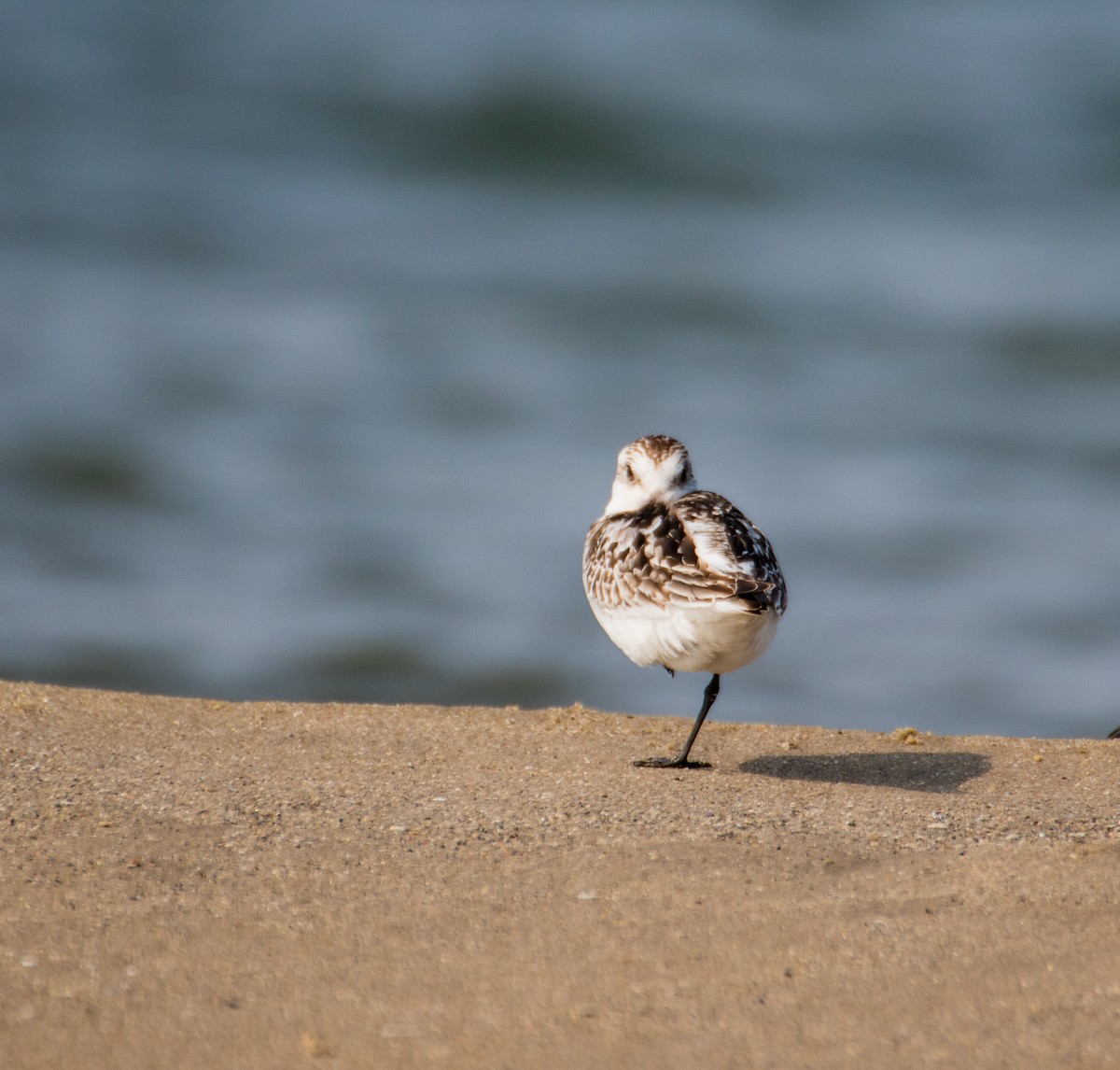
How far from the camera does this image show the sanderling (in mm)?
5176

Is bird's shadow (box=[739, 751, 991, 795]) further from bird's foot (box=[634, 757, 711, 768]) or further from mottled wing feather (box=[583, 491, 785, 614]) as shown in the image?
mottled wing feather (box=[583, 491, 785, 614])

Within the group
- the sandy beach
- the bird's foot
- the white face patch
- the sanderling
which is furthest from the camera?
the white face patch

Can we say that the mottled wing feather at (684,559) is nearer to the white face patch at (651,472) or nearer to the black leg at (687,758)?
the white face patch at (651,472)

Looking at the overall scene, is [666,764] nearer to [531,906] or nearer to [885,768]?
[885,768]

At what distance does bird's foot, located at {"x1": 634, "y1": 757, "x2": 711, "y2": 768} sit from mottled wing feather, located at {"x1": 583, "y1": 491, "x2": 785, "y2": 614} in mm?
586

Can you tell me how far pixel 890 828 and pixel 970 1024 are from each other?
→ 1.47m

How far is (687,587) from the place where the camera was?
5.23 meters

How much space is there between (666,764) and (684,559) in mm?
765

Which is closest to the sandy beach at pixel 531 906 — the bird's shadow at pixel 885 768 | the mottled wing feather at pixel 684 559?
the bird's shadow at pixel 885 768

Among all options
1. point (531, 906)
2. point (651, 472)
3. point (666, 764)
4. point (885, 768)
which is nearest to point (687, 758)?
point (666, 764)

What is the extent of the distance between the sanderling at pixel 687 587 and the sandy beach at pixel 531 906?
1.46 ft

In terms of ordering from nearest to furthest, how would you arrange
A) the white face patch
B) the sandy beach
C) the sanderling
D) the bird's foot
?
the sandy beach < the sanderling < the bird's foot < the white face patch

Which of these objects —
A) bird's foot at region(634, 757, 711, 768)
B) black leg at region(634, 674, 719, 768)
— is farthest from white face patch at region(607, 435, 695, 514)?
bird's foot at region(634, 757, 711, 768)

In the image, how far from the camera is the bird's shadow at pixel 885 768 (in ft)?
17.3
